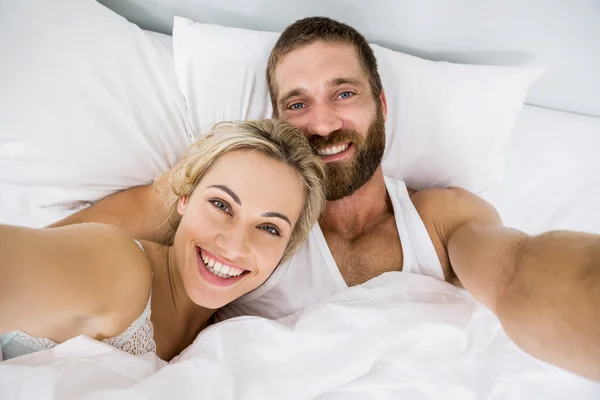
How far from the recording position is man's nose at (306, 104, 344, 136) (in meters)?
1.09

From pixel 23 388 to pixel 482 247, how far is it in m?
0.94

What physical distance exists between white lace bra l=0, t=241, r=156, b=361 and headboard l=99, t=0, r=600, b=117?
3.04ft

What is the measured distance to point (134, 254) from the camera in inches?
32.1

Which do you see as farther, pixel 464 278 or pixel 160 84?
pixel 160 84

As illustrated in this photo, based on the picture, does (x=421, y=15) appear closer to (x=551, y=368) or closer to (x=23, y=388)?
(x=551, y=368)

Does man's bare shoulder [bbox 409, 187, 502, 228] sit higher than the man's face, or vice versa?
the man's face

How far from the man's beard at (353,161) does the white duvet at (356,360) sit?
0.29 metres

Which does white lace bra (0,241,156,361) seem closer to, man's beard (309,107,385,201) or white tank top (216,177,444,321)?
white tank top (216,177,444,321)

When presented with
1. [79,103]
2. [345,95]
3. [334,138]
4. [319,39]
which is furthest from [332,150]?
[79,103]

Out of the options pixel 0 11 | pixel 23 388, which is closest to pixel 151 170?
pixel 0 11

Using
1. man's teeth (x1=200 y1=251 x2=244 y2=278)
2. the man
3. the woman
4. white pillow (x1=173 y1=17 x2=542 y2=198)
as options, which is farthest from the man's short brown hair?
man's teeth (x1=200 y1=251 x2=244 y2=278)

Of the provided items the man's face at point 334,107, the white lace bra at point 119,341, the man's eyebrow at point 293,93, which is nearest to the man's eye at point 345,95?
the man's face at point 334,107

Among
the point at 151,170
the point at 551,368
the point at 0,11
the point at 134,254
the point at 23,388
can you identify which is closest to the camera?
the point at 23,388

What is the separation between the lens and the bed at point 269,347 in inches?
30.1
